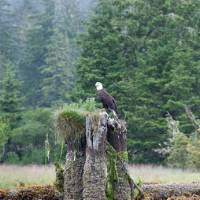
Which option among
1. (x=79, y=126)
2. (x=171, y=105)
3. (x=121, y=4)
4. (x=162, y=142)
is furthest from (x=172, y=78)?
(x=79, y=126)

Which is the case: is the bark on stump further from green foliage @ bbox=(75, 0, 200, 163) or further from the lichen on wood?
green foliage @ bbox=(75, 0, 200, 163)

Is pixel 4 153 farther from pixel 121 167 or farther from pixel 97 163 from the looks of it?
pixel 97 163

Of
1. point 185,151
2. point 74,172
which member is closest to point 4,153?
point 185,151

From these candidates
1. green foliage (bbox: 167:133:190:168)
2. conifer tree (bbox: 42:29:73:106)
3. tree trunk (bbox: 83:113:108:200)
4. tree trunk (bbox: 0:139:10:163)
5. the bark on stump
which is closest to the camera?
tree trunk (bbox: 83:113:108:200)

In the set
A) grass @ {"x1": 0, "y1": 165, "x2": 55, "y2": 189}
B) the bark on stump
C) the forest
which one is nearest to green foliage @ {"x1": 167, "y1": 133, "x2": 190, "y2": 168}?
the forest

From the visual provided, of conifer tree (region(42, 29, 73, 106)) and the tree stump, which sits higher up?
conifer tree (region(42, 29, 73, 106))

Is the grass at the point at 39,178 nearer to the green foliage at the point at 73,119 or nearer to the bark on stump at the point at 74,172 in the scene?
the bark on stump at the point at 74,172

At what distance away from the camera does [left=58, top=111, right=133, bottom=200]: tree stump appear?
928 cm

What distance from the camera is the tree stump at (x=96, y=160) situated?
928 cm

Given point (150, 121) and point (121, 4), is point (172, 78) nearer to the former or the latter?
point (150, 121)

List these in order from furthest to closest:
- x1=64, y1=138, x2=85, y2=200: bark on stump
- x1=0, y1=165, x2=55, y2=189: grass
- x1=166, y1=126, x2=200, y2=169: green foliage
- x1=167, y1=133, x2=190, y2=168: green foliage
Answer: x1=167, y1=133, x2=190, y2=168: green foliage → x1=166, y1=126, x2=200, y2=169: green foliage → x1=0, y1=165, x2=55, y2=189: grass → x1=64, y1=138, x2=85, y2=200: bark on stump

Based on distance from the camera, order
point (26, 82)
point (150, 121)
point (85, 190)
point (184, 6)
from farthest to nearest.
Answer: point (26, 82), point (184, 6), point (150, 121), point (85, 190)

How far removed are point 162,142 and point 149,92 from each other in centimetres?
254

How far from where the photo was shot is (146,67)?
94.1ft
